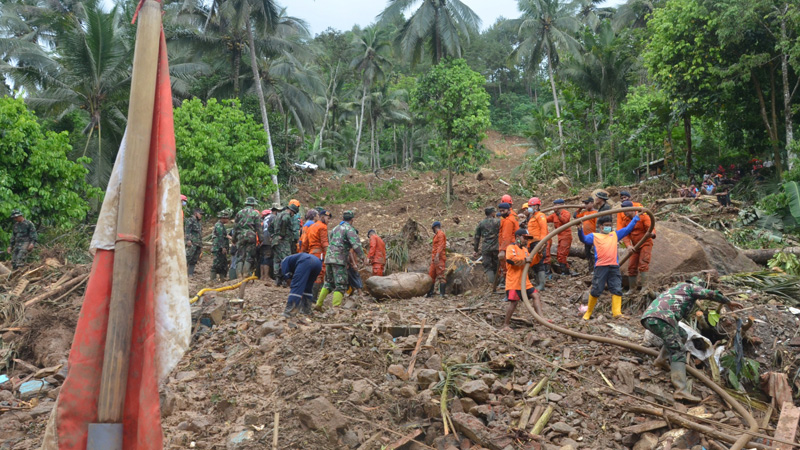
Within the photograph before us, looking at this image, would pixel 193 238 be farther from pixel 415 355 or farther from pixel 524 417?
pixel 524 417

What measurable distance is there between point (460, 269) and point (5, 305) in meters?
8.30

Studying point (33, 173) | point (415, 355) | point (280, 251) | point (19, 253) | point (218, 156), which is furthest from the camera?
point (218, 156)

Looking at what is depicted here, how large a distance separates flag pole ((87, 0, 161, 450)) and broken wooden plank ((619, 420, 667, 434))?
4.52 metres

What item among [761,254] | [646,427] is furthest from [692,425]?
[761,254]

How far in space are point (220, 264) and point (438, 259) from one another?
17.0 ft

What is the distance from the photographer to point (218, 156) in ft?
60.1

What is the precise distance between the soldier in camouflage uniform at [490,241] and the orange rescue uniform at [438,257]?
726mm

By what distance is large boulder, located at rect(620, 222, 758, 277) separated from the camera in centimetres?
902

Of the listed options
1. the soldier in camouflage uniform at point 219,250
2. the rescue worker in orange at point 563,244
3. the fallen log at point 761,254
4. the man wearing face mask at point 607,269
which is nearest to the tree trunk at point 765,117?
the fallen log at point 761,254

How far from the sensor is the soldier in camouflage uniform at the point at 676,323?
5.45 m

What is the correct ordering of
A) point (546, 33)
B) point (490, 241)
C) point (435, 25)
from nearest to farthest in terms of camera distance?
1. point (490, 241)
2. point (435, 25)
3. point (546, 33)

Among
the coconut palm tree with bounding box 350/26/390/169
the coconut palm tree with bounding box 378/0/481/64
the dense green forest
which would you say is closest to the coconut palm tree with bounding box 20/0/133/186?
the dense green forest

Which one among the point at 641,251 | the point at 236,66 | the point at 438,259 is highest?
the point at 236,66

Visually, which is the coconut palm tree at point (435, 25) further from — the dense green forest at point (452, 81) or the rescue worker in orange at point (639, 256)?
the rescue worker in orange at point (639, 256)
